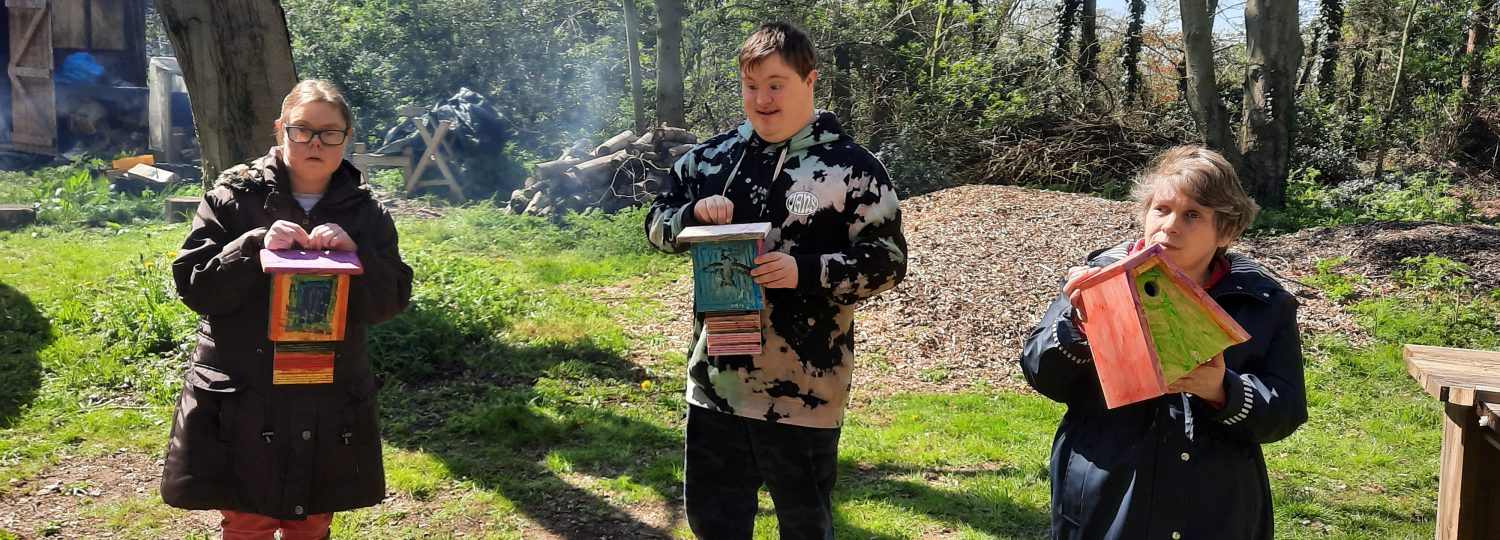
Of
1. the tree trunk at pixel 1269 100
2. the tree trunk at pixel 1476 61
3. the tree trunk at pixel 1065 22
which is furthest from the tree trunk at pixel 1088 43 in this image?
the tree trunk at pixel 1476 61

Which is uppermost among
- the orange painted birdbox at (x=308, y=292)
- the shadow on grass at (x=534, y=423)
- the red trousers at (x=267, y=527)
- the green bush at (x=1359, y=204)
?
the orange painted birdbox at (x=308, y=292)

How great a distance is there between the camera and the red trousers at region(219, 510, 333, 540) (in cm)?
305

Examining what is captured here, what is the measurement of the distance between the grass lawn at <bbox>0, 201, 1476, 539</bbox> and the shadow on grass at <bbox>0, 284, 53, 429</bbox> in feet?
0.07

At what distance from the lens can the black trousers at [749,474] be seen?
2982mm

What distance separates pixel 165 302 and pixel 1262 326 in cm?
648

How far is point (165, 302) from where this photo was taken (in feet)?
22.3

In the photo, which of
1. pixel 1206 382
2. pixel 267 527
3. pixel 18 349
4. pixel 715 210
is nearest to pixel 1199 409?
pixel 1206 382

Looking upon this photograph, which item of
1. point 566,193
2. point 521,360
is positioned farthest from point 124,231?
point 521,360

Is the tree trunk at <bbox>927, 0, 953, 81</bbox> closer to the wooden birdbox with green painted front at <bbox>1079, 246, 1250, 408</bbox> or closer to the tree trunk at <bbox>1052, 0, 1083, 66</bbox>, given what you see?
the tree trunk at <bbox>1052, 0, 1083, 66</bbox>

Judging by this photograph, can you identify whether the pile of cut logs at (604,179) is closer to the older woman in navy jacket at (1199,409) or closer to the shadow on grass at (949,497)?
the shadow on grass at (949,497)

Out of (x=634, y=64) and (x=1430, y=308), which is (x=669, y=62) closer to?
(x=634, y=64)

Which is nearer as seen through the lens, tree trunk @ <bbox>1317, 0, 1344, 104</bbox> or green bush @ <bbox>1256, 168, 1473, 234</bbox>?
green bush @ <bbox>1256, 168, 1473, 234</bbox>

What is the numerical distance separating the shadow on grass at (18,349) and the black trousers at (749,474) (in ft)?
13.6

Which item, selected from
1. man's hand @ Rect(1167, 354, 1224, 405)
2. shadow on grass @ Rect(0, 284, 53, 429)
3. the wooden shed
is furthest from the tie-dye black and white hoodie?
the wooden shed
